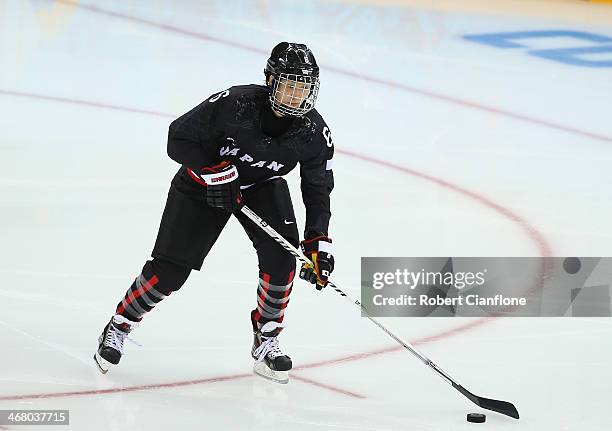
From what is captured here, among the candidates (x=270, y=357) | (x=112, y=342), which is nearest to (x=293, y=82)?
(x=270, y=357)

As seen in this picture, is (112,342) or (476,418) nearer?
(476,418)

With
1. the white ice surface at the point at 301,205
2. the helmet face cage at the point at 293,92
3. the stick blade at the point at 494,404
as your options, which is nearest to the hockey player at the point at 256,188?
the helmet face cage at the point at 293,92

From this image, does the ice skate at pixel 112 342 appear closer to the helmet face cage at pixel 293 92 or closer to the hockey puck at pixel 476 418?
the helmet face cage at pixel 293 92

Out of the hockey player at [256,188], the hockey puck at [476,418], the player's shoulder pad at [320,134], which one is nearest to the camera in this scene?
the hockey puck at [476,418]

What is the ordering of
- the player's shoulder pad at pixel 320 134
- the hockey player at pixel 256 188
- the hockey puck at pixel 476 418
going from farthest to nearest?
1. the player's shoulder pad at pixel 320 134
2. the hockey player at pixel 256 188
3. the hockey puck at pixel 476 418

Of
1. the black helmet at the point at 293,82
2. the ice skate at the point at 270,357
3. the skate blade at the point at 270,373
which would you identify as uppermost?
the black helmet at the point at 293,82

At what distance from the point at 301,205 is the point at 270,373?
6.47 feet

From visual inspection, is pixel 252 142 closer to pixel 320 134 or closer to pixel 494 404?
pixel 320 134

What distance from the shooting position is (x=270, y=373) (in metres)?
4.14

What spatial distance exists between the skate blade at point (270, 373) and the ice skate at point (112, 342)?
426mm

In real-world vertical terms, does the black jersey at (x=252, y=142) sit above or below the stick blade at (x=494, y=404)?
above

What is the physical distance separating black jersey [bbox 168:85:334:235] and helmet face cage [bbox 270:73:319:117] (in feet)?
0.39

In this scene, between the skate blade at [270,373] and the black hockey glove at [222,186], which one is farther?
the skate blade at [270,373]

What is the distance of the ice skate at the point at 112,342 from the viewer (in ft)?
13.5
